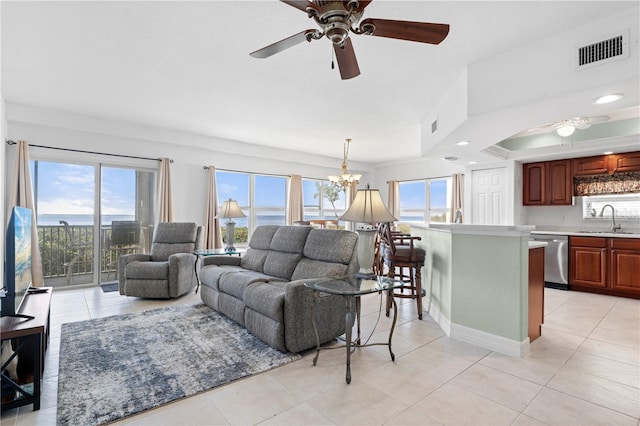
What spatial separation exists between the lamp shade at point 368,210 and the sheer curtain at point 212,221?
13.5 ft

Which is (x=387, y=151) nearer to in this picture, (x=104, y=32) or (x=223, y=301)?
(x=223, y=301)

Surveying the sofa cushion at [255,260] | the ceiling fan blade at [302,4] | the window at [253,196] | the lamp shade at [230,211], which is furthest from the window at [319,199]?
the ceiling fan blade at [302,4]

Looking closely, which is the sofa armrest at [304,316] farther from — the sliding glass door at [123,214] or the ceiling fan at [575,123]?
the sliding glass door at [123,214]

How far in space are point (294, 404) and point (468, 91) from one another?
123 inches

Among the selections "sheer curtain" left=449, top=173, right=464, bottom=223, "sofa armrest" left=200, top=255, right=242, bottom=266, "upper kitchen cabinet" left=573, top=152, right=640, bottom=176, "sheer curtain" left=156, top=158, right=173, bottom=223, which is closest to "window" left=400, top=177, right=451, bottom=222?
"sheer curtain" left=449, top=173, right=464, bottom=223

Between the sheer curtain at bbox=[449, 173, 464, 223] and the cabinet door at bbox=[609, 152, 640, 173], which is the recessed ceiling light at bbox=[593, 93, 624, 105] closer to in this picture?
the cabinet door at bbox=[609, 152, 640, 173]

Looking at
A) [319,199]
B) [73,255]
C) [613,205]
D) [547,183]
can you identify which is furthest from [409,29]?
[319,199]

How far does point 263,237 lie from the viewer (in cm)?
399

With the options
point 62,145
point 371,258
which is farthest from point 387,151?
point 62,145

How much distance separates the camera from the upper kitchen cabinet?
4.70 m

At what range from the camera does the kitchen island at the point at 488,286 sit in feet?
8.70

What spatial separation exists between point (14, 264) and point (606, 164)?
277 inches

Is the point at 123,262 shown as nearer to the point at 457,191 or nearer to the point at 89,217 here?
the point at 89,217

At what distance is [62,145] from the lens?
4836mm
